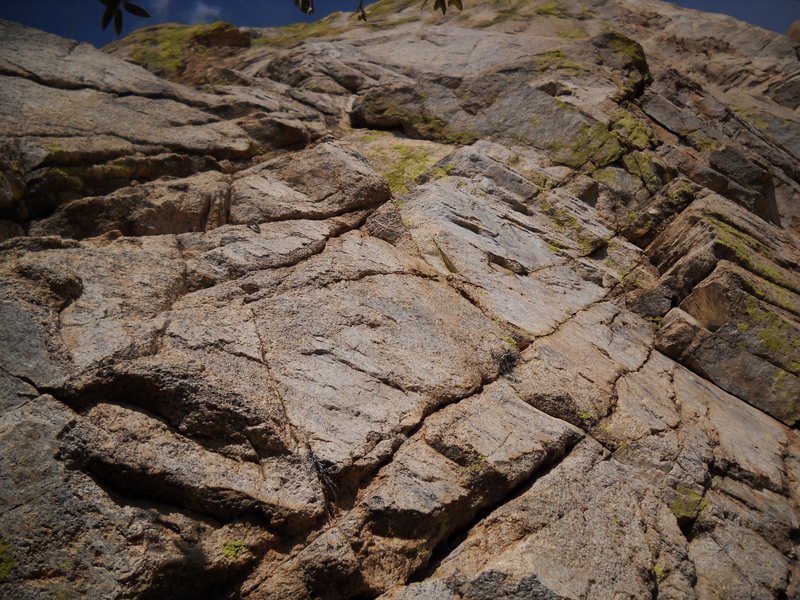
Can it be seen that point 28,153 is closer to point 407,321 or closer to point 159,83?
point 159,83

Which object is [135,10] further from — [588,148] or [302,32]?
[302,32]

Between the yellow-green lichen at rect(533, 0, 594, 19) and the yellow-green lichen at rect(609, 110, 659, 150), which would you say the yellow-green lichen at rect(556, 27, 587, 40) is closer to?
the yellow-green lichen at rect(533, 0, 594, 19)

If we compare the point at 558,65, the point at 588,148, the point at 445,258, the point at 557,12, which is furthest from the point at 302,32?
the point at 445,258

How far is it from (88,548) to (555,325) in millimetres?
10409

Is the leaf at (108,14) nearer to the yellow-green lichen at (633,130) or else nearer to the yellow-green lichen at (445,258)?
the yellow-green lichen at (445,258)

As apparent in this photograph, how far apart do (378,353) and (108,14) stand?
21.9 ft

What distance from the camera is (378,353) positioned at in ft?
31.0

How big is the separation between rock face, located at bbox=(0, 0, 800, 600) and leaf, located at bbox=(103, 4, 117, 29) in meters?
4.86

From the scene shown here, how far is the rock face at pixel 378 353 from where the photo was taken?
6.62m

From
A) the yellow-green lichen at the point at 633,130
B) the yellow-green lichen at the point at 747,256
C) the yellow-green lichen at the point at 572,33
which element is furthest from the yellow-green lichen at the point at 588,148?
the yellow-green lichen at the point at 572,33

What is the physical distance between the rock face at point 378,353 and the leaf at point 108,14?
4.86m

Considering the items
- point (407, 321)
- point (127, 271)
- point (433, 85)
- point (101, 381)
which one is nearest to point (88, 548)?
point (101, 381)

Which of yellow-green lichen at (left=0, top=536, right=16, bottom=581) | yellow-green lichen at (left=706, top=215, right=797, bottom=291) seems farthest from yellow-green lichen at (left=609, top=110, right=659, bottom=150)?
yellow-green lichen at (left=0, top=536, right=16, bottom=581)

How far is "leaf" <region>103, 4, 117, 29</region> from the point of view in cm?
441
